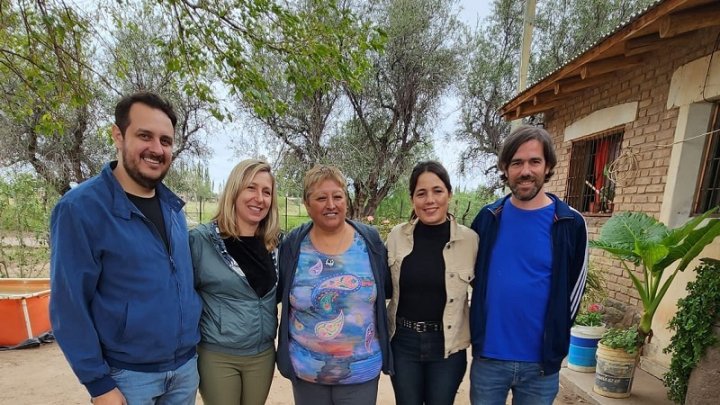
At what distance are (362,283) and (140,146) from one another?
1154mm

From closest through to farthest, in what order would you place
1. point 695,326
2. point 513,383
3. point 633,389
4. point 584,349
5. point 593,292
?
point 513,383 < point 695,326 < point 633,389 < point 584,349 < point 593,292

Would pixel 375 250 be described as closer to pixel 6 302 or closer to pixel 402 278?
pixel 402 278

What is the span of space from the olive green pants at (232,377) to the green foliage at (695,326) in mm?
3059

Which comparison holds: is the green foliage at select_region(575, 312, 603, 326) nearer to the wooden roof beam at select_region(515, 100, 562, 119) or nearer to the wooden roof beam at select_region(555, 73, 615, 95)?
the wooden roof beam at select_region(555, 73, 615, 95)

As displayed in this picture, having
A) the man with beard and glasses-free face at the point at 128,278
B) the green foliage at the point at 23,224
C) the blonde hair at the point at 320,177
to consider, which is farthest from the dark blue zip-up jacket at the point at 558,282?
the green foliage at the point at 23,224

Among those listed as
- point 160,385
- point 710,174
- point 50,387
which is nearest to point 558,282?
point 160,385

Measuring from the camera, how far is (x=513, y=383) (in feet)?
6.41

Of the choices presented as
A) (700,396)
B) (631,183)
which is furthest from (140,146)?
(631,183)

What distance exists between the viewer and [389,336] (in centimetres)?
203

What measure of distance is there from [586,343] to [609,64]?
3202 millimetres

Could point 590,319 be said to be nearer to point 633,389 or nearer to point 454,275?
point 633,389

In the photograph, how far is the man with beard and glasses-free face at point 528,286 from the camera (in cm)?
188

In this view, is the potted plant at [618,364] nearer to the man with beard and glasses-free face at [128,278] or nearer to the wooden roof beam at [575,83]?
the wooden roof beam at [575,83]

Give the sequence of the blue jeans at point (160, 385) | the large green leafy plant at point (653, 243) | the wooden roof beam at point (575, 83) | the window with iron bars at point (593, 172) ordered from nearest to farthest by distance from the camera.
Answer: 1. the blue jeans at point (160, 385)
2. the large green leafy plant at point (653, 243)
3. the window with iron bars at point (593, 172)
4. the wooden roof beam at point (575, 83)
